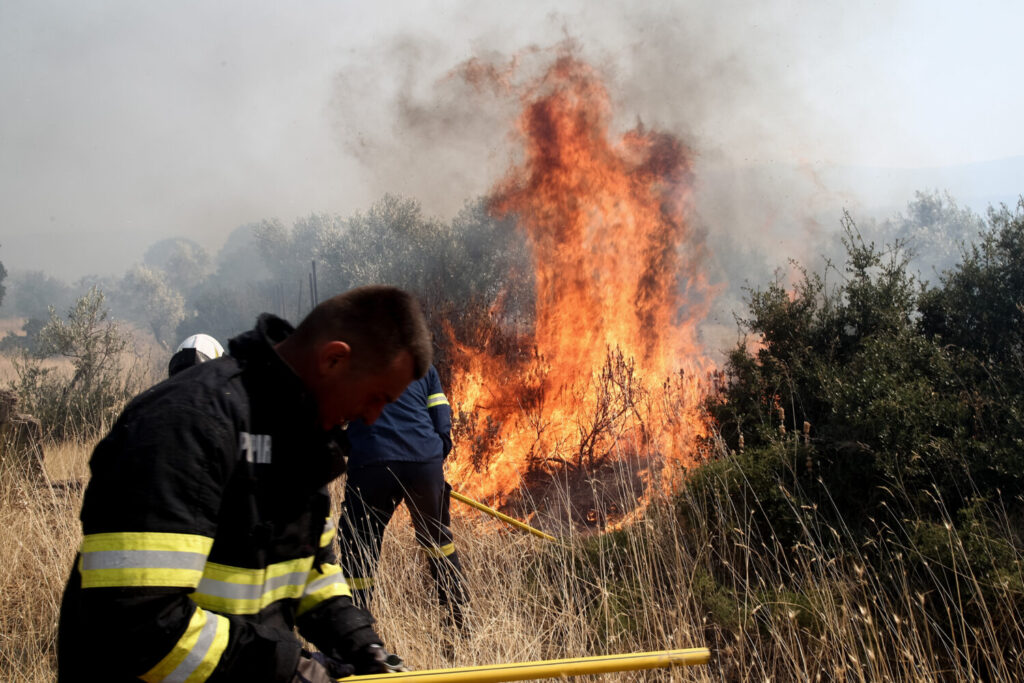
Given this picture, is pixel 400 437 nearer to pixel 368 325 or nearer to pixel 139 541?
pixel 368 325

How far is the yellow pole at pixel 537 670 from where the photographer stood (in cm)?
177

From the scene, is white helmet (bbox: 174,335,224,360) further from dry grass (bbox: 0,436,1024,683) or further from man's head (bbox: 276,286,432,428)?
man's head (bbox: 276,286,432,428)

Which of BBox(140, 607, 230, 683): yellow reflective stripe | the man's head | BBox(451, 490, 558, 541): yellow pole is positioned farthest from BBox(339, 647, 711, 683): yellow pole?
BBox(451, 490, 558, 541): yellow pole

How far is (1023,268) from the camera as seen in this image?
6531mm

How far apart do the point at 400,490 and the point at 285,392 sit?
10.00 ft

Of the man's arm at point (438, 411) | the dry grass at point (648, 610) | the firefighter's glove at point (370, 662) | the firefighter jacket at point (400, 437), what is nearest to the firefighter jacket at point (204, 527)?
the firefighter's glove at point (370, 662)

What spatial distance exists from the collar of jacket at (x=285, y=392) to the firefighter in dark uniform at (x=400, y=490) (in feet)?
9.08

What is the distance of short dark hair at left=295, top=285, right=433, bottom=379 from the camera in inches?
64.2

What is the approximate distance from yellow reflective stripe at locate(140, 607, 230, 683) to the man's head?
503 millimetres

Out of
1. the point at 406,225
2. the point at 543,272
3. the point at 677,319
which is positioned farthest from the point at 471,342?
the point at 406,225

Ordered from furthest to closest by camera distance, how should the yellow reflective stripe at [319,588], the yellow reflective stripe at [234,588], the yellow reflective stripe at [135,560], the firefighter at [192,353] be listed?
1. the firefighter at [192,353]
2. the yellow reflective stripe at [319,588]
3. the yellow reflective stripe at [234,588]
4. the yellow reflective stripe at [135,560]

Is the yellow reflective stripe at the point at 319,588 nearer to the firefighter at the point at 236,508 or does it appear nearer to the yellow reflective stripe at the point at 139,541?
the firefighter at the point at 236,508

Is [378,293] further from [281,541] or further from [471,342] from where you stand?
[471,342]

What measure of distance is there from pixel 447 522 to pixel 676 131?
31.1 ft
